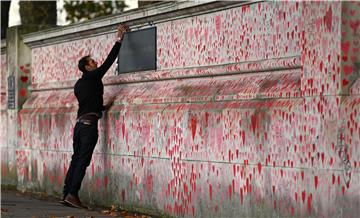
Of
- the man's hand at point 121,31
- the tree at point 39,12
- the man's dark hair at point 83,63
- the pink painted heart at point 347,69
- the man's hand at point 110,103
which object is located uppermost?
the tree at point 39,12

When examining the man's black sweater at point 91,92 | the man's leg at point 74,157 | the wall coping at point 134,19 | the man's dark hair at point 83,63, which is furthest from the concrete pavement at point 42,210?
the wall coping at point 134,19

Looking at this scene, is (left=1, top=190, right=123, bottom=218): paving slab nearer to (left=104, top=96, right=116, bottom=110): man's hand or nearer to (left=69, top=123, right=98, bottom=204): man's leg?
(left=69, top=123, right=98, bottom=204): man's leg

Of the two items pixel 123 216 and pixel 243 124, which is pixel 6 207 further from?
pixel 243 124

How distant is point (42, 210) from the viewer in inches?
509

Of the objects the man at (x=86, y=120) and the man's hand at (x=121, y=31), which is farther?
the man at (x=86, y=120)

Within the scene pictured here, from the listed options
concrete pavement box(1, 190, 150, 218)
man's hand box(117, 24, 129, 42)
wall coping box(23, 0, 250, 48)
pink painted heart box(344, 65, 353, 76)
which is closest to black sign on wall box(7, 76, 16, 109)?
wall coping box(23, 0, 250, 48)

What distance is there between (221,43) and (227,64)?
0.88ft

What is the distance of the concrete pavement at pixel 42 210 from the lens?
483 inches

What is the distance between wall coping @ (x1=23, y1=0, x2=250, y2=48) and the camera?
11266 mm

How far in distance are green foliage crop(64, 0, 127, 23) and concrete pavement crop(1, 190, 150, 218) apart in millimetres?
30759

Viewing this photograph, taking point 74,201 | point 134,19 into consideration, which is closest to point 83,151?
point 74,201

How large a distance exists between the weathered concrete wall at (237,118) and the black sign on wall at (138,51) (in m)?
0.14

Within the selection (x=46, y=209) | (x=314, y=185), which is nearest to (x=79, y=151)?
(x=46, y=209)

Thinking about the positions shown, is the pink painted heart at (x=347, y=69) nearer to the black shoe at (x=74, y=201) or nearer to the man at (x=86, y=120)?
the man at (x=86, y=120)
